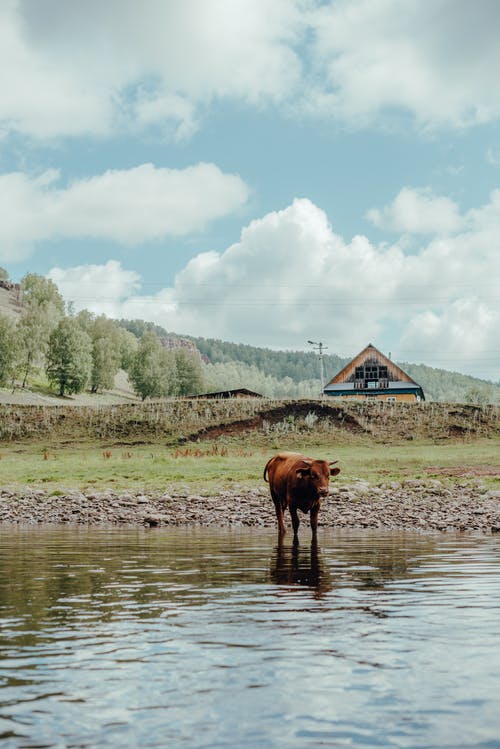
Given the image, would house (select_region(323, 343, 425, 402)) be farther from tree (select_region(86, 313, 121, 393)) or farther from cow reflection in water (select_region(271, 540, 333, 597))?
cow reflection in water (select_region(271, 540, 333, 597))

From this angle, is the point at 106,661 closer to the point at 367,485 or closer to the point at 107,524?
the point at 107,524

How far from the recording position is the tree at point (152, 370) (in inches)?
7013

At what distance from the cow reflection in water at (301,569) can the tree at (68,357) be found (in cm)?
13995

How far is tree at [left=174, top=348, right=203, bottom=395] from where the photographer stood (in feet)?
614

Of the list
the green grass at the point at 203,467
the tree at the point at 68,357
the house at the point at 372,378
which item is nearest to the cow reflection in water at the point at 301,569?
the green grass at the point at 203,467

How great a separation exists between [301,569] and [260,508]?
15040 millimetres

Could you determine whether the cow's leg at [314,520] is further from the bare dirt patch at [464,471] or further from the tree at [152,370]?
the tree at [152,370]

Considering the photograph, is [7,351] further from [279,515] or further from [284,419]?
[279,515]

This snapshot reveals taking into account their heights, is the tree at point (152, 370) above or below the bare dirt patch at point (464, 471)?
above

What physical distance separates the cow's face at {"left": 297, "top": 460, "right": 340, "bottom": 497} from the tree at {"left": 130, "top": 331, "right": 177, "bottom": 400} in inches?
6176

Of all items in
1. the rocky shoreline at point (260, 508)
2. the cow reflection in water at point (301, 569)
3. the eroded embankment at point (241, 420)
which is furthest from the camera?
the eroded embankment at point (241, 420)

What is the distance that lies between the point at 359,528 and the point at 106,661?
1921cm

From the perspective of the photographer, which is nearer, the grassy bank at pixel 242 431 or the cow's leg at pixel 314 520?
the cow's leg at pixel 314 520

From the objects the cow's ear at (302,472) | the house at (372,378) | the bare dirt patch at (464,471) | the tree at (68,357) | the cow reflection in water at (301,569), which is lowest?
the cow reflection in water at (301,569)
